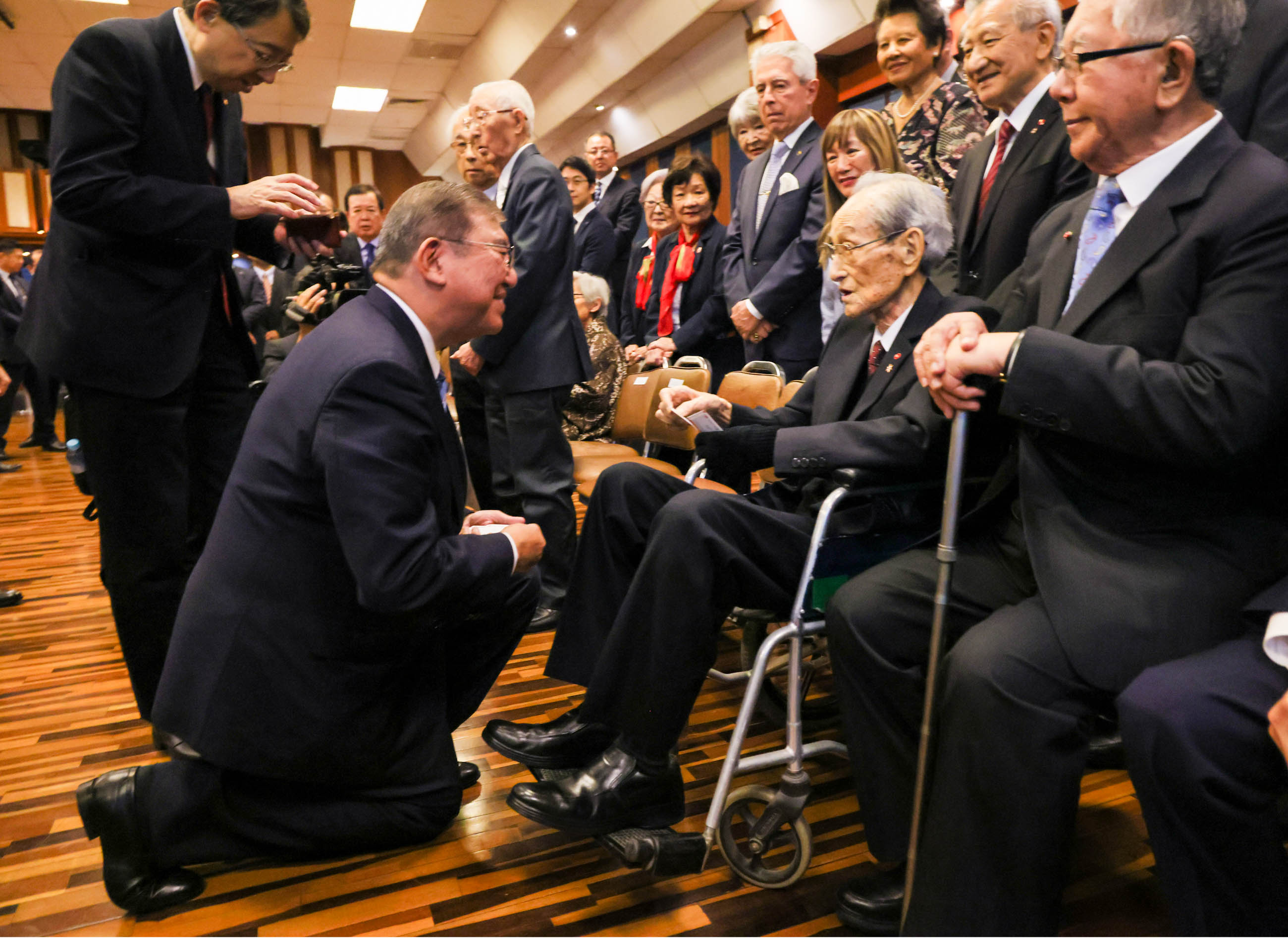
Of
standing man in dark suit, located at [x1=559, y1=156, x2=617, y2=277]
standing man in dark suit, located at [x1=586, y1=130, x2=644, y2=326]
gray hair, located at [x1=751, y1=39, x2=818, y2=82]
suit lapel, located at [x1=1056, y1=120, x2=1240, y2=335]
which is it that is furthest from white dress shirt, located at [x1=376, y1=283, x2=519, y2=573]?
standing man in dark suit, located at [x1=586, y1=130, x2=644, y2=326]

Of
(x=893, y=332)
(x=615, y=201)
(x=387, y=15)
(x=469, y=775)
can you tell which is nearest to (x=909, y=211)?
(x=893, y=332)

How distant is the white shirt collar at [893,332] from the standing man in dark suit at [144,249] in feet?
4.24

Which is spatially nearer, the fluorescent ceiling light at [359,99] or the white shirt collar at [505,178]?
the white shirt collar at [505,178]

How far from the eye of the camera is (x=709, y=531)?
5.42 ft

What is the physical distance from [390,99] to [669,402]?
10.9 m

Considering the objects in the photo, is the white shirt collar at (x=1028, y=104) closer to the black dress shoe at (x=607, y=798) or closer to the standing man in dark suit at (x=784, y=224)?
the standing man in dark suit at (x=784, y=224)

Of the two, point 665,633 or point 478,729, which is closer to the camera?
point 665,633

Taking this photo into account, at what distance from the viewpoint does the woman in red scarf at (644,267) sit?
15.6ft

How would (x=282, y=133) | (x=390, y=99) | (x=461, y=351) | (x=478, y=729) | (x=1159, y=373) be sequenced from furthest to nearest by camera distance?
(x=282, y=133) → (x=390, y=99) → (x=461, y=351) → (x=478, y=729) → (x=1159, y=373)

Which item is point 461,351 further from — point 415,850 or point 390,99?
point 390,99

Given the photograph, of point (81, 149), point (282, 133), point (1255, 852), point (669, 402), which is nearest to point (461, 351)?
point (669, 402)

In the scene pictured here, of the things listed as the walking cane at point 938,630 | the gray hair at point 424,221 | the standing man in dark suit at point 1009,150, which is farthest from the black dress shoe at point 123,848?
the standing man in dark suit at point 1009,150

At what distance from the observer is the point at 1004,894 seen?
1233 mm

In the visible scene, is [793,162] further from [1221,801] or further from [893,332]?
[1221,801]
